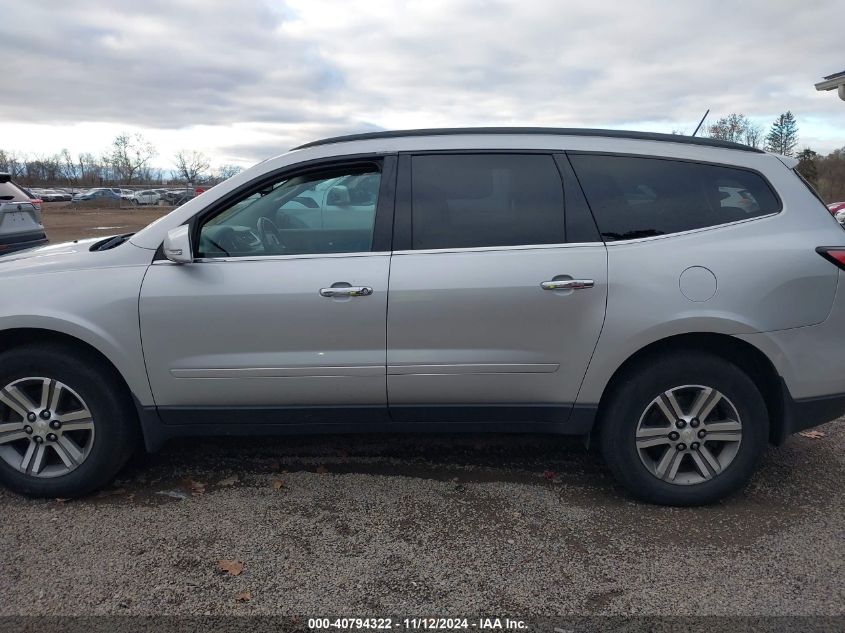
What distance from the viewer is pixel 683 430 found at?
10.7 ft

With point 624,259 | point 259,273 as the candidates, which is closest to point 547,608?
point 624,259

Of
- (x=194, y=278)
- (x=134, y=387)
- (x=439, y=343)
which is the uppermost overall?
(x=194, y=278)

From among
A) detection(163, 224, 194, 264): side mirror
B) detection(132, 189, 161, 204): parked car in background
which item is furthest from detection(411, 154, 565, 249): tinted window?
detection(132, 189, 161, 204): parked car in background

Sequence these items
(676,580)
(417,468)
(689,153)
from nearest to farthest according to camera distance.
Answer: (676,580) → (689,153) → (417,468)

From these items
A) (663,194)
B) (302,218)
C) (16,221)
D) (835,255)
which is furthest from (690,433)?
(16,221)

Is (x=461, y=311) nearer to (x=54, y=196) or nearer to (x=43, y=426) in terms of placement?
(x=43, y=426)

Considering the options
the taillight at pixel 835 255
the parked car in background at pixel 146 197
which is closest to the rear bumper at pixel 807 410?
the taillight at pixel 835 255

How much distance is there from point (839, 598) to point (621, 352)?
1.30m

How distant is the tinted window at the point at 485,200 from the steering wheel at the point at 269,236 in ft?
2.27

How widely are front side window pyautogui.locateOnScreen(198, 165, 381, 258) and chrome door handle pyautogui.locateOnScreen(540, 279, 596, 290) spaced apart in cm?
88

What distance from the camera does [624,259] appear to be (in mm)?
3172

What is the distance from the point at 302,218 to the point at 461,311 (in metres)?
0.98

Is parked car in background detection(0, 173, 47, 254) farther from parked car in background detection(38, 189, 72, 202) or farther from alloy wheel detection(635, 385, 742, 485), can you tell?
parked car in background detection(38, 189, 72, 202)

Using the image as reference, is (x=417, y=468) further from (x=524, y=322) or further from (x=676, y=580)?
(x=676, y=580)
